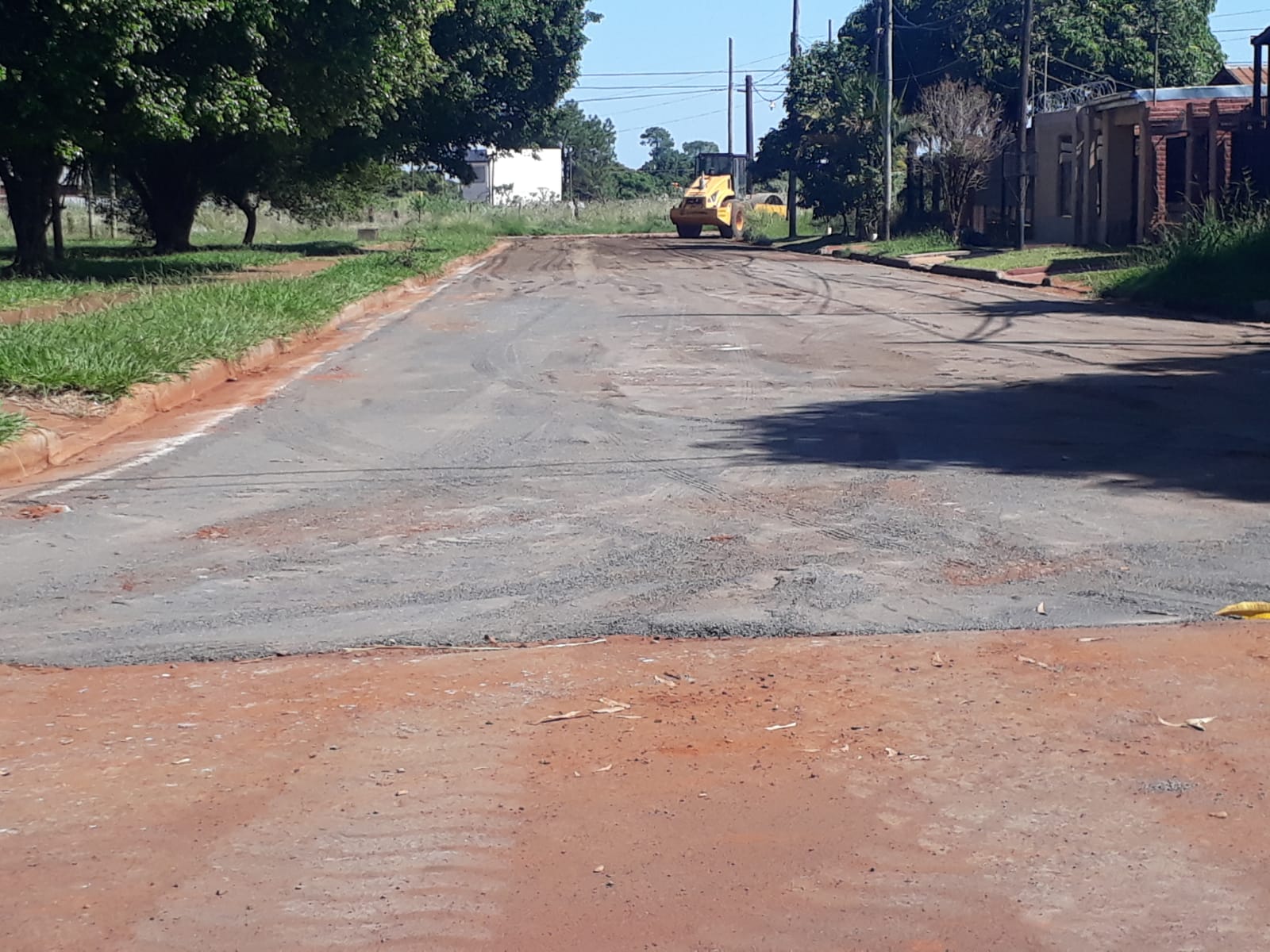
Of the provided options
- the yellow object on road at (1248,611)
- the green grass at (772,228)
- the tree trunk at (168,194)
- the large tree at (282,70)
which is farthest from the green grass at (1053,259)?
the yellow object on road at (1248,611)

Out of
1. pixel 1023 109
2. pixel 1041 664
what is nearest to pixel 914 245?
pixel 1023 109

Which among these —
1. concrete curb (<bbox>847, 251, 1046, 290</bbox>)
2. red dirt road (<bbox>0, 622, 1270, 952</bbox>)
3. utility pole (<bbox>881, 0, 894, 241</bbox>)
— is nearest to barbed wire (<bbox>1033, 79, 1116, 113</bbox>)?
utility pole (<bbox>881, 0, 894, 241</bbox>)

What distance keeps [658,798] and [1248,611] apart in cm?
274

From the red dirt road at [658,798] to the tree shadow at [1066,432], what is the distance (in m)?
2.98

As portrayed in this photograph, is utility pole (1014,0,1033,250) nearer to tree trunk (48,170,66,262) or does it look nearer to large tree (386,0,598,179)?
large tree (386,0,598,179)

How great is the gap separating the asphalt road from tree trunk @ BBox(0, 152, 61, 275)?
40.5 ft

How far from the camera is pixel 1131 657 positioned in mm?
5137

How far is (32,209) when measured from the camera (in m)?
24.6

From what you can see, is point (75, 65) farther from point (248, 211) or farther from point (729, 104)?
point (729, 104)

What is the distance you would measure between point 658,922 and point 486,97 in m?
39.1

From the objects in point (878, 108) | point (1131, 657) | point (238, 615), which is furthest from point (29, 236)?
point (878, 108)

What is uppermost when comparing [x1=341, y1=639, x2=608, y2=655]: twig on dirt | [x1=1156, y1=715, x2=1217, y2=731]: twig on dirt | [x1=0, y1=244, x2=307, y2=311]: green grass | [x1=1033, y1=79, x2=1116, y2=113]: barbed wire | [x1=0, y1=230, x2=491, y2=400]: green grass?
[x1=1033, y1=79, x2=1116, y2=113]: barbed wire

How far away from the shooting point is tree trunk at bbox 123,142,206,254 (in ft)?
106

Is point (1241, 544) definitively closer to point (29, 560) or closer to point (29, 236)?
point (29, 560)
